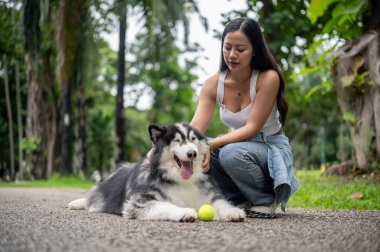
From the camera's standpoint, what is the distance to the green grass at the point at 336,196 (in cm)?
614

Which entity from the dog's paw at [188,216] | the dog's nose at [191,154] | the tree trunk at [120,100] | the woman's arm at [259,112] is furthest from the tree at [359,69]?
the tree trunk at [120,100]

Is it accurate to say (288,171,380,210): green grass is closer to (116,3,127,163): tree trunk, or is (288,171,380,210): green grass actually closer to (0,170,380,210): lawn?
(0,170,380,210): lawn

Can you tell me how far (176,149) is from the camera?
4258mm

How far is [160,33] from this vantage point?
14.3 metres

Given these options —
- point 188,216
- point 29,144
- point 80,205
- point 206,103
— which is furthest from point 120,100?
point 188,216

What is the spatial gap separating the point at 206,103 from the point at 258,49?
822 millimetres

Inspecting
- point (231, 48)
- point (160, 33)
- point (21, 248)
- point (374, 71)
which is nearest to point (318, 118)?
point (160, 33)

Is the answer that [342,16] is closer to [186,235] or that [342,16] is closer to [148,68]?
[186,235]

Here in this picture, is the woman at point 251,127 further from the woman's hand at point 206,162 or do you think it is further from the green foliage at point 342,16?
the green foliage at point 342,16

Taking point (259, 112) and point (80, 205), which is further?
point (80, 205)

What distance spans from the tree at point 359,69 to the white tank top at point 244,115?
477 centimetres

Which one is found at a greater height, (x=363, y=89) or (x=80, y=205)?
(x=363, y=89)

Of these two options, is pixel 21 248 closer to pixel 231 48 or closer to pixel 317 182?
pixel 231 48

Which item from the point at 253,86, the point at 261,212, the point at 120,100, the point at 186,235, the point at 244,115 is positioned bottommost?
the point at 261,212
